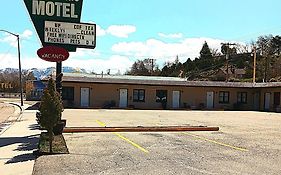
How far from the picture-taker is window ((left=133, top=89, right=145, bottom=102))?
3762 cm

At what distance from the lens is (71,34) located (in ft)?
50.9

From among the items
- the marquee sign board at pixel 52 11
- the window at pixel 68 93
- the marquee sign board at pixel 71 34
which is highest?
the marquee sign board at pixel 52 11

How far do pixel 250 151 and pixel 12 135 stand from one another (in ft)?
30.2

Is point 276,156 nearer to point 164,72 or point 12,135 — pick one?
point 12,135

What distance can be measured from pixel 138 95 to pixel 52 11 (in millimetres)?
23237

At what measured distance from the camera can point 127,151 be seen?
1052 centimetres

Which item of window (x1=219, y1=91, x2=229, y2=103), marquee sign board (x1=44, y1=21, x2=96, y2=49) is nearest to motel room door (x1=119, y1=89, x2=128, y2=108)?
window (x1=219, y1=91, x2=229, y2=103)

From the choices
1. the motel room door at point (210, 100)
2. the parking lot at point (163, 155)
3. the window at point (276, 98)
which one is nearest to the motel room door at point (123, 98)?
the motel room door at point (210, 100)

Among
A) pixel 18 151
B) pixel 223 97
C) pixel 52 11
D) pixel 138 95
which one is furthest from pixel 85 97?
pixel 18 151

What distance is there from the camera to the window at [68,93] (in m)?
35.3

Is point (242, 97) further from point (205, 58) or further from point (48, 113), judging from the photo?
point (205, 58)

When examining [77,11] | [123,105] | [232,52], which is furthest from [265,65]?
[77,11]

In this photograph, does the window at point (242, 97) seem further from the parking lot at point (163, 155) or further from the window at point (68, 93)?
the parking lot at point (163, 155)

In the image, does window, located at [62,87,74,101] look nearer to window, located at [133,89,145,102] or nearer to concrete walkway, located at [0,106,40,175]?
window, located at [133,89,145,102]
